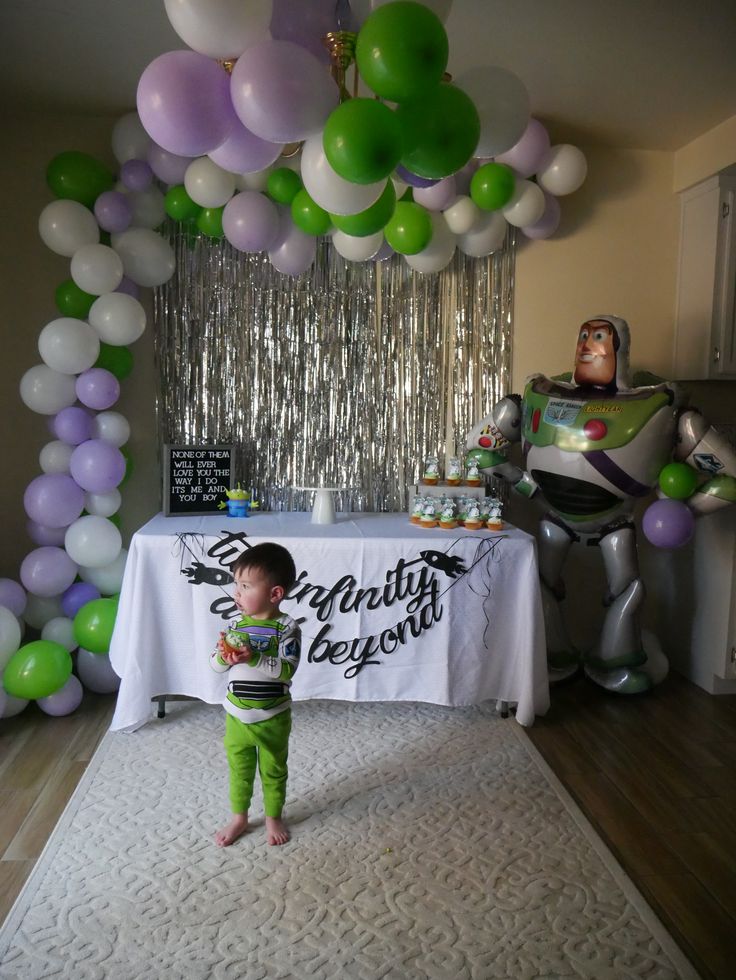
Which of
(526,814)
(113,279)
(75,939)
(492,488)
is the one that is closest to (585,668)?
(492,488)

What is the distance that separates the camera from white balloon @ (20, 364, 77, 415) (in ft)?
8.96

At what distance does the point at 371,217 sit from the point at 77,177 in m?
1.28

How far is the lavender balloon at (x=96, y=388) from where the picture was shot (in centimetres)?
275

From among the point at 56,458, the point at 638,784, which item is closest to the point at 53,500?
the point at 56,458

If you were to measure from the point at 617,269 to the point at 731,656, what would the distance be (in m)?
1.72

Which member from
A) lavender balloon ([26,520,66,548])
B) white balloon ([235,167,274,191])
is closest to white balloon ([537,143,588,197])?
white balloon ([235,167,274,191])

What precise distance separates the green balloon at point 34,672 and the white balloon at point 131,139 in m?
1.81

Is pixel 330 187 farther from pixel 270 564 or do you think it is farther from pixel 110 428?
pixel 110 428

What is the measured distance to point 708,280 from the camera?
10.6 feet

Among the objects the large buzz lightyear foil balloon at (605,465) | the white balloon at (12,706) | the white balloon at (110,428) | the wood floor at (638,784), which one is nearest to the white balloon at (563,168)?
the large buzz lightyear foil balloon at (605,465)

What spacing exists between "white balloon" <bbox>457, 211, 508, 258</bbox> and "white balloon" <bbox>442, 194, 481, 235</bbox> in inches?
2.8

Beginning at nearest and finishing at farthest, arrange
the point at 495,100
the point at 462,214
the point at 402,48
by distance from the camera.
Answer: the point at 402,48 < the point at 495,100 < the point at 462,214

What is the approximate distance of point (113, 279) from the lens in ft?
8.93

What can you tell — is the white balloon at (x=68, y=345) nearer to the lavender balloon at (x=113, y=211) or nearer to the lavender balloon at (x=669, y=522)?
the lavender balloon at (x=113, y=211)
